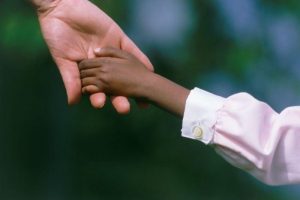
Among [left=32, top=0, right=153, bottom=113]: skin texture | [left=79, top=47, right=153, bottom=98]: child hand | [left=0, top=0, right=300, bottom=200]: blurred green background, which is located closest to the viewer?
[left=79, top=47, right=153, bottom=98]: child hand

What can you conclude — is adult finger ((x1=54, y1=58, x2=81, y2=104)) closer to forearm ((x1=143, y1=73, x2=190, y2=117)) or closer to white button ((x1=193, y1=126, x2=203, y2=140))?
forearm ((x1=143, y1=73, x2=190, y2=117))

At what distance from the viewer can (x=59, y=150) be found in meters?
2.44

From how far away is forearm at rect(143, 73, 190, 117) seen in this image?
4.00ft

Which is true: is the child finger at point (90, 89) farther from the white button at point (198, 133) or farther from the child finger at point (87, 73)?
the white button at point (198, 133)

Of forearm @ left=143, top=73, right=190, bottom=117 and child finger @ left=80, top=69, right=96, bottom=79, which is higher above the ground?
forearm @ left=143, top=73, right=190, bottom=117

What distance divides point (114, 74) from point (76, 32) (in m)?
0.17

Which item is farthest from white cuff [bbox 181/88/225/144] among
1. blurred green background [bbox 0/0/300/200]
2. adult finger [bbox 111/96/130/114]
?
blurred green background [bbox 0/0/300/200]

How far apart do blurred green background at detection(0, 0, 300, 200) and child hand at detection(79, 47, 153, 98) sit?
1.00m

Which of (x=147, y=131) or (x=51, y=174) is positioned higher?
(x=147, y=131)

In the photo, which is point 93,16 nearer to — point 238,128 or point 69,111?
point 238,128

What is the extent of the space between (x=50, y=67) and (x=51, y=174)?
1.20ft

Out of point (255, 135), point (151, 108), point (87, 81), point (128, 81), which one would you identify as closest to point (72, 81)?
point (87, 81)

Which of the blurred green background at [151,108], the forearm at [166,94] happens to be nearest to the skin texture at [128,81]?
the forearm at [166,94]

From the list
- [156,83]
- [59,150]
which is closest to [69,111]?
[59,150]
